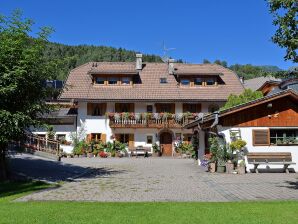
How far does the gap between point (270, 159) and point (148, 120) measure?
18.1m

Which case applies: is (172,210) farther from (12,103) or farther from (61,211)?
(12,103)

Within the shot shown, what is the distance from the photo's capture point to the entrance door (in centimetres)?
3800

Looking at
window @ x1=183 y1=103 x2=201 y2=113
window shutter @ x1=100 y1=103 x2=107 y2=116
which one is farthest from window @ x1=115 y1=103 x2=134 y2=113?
window @ x1=183 y1=103 x2=201 y2=113

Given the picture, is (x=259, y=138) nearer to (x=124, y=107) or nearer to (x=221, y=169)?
(x=221, y=169)

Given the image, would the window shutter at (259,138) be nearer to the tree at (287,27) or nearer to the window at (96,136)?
the tree at (287,27)

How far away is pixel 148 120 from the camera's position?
37000 mm

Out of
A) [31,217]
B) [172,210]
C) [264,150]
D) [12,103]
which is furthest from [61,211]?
[264,150]

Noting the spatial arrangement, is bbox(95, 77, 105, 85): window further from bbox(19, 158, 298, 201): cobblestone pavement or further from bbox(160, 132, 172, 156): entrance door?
bbox(19, 158, 298, 201): cobblestone pavement

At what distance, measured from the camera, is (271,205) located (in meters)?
9.58

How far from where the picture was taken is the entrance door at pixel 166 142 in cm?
3800

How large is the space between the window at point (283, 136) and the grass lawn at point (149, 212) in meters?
11.2

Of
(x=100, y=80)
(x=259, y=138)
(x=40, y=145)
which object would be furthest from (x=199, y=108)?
(x=259, y=138)

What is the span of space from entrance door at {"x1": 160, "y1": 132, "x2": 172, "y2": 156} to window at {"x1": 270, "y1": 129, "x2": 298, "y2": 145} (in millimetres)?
17614

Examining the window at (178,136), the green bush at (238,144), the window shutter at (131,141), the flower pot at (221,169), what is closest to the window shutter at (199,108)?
the window at (178,136)
